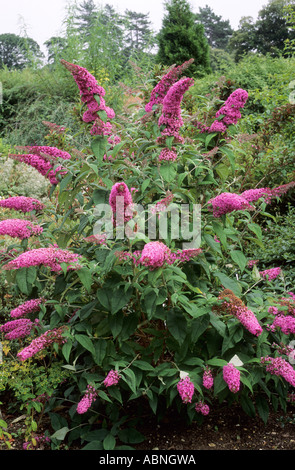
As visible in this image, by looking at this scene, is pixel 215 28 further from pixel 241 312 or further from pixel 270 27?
pixel 241 312

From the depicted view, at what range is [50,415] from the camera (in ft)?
8.64

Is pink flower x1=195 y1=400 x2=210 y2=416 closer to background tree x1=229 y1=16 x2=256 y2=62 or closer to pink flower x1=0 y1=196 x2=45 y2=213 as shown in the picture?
pink flower x1=0 y1=196 x2=45 y2=213

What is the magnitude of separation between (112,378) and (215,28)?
4644 cm

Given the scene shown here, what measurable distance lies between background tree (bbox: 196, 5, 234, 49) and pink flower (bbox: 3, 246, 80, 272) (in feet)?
147

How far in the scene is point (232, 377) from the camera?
2145 millimetres

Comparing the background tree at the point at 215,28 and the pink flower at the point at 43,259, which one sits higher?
the background tree at the point at 215,28

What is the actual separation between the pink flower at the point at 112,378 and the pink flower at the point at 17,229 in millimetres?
787

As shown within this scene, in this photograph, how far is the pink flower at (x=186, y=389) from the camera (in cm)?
213

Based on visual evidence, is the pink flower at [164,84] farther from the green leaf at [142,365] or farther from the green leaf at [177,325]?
the green leaf at [142,365]

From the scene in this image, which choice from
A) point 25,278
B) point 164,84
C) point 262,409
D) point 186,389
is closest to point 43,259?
point 25,278

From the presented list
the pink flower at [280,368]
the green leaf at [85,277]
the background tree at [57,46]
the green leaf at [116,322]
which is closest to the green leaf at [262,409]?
the pink flower at [280,368]

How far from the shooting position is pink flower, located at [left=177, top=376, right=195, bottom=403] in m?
2.13
